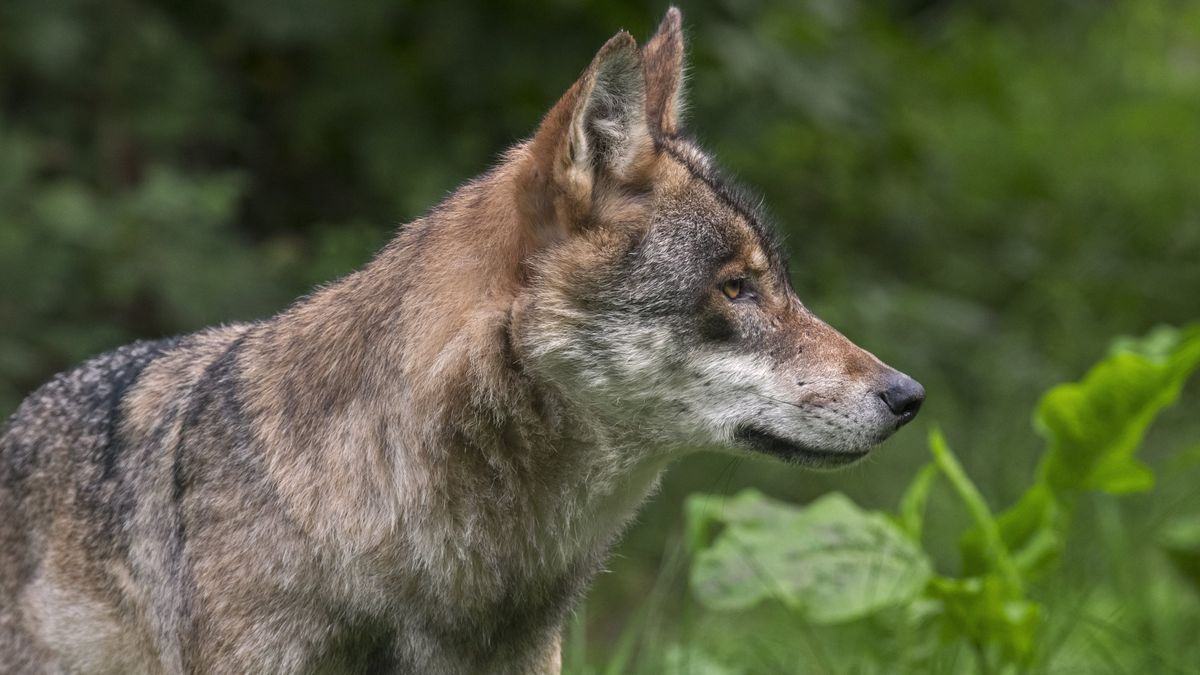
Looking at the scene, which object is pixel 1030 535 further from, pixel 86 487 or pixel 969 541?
pixel 86 487

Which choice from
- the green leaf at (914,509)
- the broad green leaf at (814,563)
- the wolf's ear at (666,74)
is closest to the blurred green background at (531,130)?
the broad green leaf at (814,563)

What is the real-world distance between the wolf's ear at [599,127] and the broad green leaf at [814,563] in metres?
1.59

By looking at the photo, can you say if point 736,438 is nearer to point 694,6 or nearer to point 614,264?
point 614,264

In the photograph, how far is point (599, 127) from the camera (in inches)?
134

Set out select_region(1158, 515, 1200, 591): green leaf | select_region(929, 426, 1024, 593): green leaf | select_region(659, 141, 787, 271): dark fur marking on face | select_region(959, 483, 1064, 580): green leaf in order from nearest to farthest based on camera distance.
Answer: select_region(659, 141, 787, 271): dark fur marking on face, select_region(929, 426, 1024, 593): green leaf, select_region(959, 483, 1064, 580): green leaf, select_region(1158, 515, 1200, 591): green leaf

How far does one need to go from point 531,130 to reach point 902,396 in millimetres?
3608

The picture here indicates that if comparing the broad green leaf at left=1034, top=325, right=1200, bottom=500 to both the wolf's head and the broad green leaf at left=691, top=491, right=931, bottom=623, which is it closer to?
the broad green leaf at left=691, top=491, right=931, bottom=623

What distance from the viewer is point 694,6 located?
664 cm

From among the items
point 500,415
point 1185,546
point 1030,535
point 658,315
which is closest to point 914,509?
point 1030,535

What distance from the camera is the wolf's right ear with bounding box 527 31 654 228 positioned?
3.28 meters

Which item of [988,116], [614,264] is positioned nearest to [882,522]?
[614,264]

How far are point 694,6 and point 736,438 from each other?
3.64 meters

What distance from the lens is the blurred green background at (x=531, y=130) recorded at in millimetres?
6250

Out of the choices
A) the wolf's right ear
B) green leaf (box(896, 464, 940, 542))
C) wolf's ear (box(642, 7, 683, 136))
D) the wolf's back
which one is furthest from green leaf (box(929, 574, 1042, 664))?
the wolf's back
